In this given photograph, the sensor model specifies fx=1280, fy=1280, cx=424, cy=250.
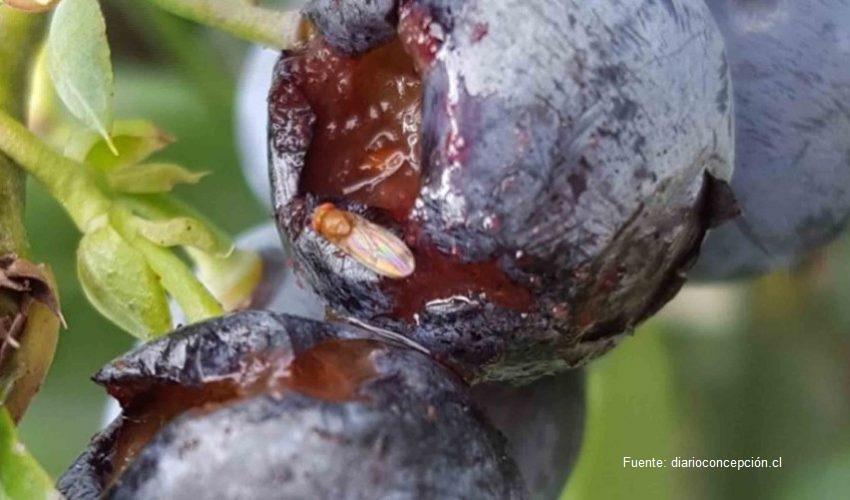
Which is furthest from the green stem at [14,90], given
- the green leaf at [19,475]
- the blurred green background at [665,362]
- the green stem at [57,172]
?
the blurred green background at [665,362]

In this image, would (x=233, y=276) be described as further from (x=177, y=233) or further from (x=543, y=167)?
(x=543, y=167)

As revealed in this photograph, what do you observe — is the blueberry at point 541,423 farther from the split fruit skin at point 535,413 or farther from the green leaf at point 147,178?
the green leaf at point 147,178

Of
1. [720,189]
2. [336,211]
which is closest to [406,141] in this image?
[336,211]

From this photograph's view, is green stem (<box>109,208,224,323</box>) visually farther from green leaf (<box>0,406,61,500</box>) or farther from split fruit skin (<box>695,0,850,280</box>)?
split fruit skin (<box>695,0,850,280</box>)

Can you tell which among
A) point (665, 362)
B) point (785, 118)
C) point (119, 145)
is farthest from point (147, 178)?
point (665, 362)

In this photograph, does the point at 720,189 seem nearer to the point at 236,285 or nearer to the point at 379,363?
the point at 379,363

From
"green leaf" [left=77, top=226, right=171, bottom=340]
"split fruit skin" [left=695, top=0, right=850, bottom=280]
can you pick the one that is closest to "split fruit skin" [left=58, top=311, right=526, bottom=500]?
"green leaf" [left=77, top=226, right=171, bottom=340]
